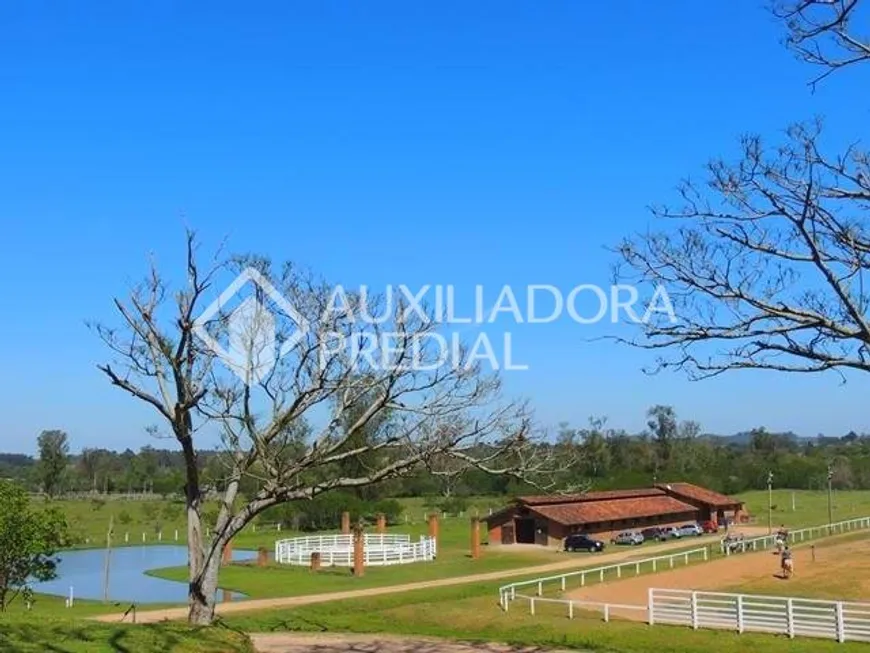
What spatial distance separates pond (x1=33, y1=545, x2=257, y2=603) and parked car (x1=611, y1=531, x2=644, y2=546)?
19.3 metres

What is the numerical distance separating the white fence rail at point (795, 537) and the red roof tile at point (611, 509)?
7607 mm

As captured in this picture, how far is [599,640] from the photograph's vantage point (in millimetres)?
20250

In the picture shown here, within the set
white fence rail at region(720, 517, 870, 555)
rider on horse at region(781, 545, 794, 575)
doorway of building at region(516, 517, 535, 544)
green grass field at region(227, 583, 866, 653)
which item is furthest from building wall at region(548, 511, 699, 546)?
green grass field at region(227, 583, 866, 653)

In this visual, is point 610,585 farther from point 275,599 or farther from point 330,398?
point 330,398

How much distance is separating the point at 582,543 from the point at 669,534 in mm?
9941

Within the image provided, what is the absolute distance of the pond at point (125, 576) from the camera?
3466 centimetres

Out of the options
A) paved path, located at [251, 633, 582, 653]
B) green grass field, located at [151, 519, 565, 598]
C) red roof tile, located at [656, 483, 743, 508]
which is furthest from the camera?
red roof tile, located at [656, 483, 743, 508]

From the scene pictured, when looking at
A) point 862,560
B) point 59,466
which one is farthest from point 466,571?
point 59,466

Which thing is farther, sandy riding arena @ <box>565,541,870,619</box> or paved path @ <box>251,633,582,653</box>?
sandy riding arena @ <box>565,541,870,619</box>

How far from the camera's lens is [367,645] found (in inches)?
758

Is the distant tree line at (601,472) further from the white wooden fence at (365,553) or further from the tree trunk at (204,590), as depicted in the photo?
the tree trunk at (204,590)

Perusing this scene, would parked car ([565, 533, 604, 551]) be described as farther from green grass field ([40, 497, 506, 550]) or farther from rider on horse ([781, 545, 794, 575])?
green grass field ([40, 497, 506, 550])

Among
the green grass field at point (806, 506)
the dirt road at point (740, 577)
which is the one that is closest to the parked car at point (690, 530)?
the green grass field at point (806, 506)

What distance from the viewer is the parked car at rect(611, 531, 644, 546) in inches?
2025
